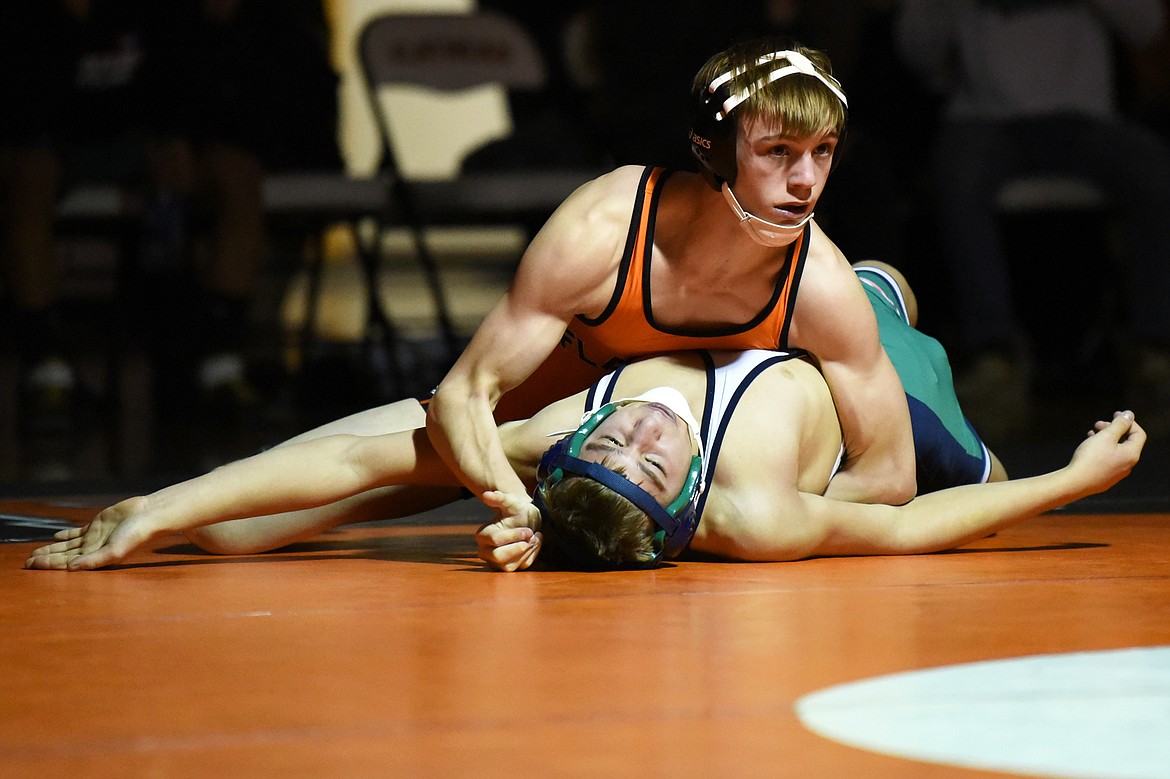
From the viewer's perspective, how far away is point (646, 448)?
2.15 metres

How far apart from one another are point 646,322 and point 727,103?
0.37m

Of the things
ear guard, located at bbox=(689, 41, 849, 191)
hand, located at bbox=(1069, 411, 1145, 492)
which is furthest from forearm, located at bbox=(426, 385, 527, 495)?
hand, located at bbox=(1069, 411, 1145, 492)

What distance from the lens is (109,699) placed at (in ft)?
4.80

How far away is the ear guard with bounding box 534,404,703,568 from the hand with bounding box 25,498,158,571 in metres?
0.60

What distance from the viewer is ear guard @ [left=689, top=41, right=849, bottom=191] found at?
2.25 m

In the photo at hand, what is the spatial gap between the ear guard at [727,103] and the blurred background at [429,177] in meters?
2.57

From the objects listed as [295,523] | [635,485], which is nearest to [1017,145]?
[295,523]

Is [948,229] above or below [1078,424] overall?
above

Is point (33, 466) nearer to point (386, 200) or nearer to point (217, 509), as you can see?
point (386, 200)

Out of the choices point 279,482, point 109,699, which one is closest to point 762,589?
point 279,482

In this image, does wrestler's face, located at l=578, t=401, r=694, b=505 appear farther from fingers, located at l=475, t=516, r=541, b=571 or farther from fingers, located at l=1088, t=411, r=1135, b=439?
fingers, located at l=1088, t=411, r=1135, b=439

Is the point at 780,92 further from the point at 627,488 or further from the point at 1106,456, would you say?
the point at 1106,456

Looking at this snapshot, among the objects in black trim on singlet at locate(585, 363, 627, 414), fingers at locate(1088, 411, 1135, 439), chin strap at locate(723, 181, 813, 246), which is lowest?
fingers at locate(1088, 411, 1135, 439)

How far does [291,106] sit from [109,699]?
168 inches
